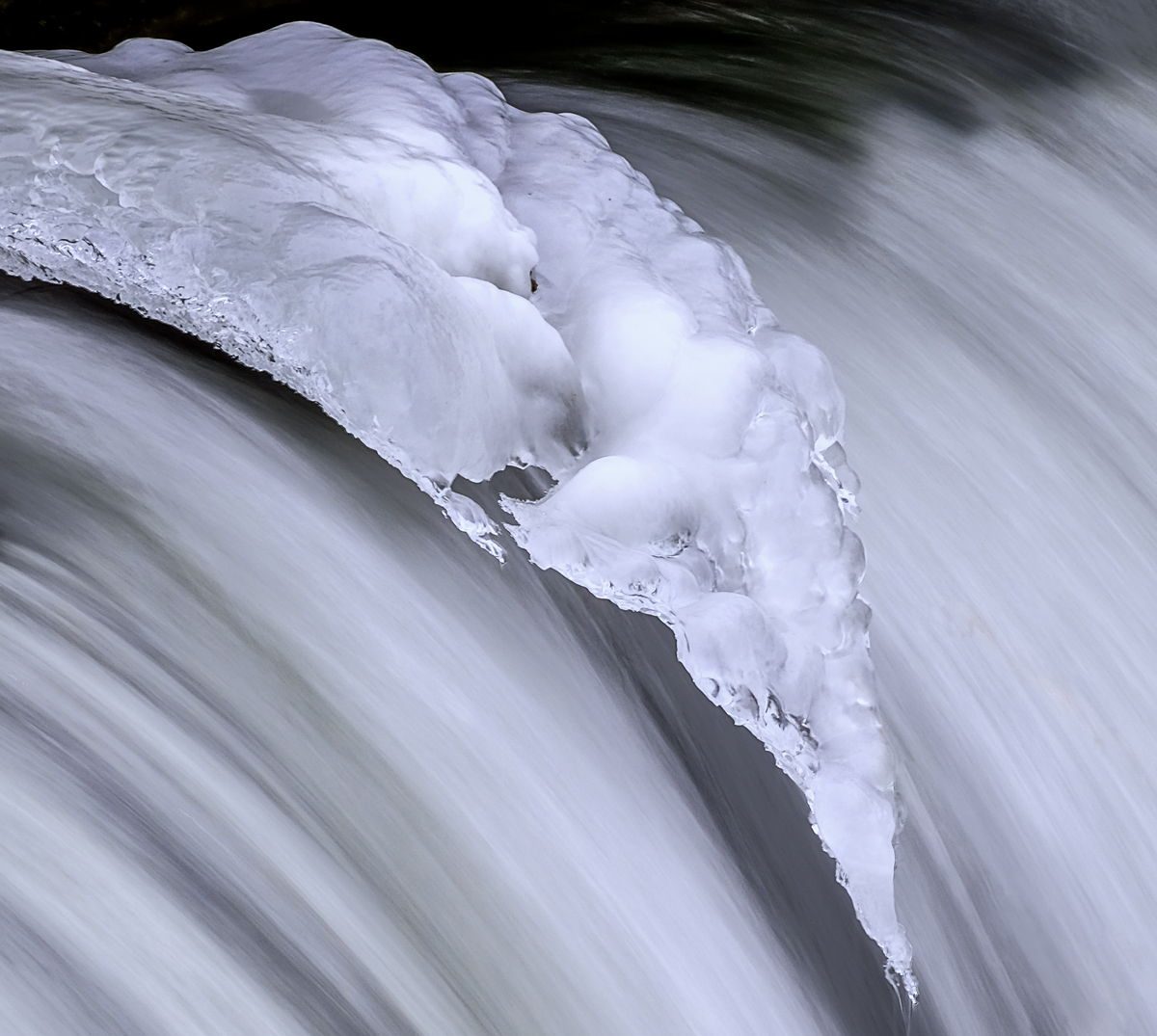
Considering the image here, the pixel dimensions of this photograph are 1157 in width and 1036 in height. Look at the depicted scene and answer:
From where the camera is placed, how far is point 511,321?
112cm

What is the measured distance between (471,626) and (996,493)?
0.76 metres

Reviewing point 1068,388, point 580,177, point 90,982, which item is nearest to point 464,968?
point 90,982

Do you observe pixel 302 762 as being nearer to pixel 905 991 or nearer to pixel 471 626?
pixel 471 626

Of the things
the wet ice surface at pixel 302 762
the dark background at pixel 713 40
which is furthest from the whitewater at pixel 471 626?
the dark background at pixel 713 40

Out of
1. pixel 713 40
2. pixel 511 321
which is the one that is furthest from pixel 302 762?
pixel 713 40

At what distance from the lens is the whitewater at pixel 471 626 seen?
89 centimetres

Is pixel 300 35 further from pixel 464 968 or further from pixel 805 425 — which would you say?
pixel 464 968

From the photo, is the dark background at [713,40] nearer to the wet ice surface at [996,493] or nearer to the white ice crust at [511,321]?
the wet ice surface at [996,493]

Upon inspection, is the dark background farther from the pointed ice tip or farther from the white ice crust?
the pointed ice tip

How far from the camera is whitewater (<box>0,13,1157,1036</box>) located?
893 mm

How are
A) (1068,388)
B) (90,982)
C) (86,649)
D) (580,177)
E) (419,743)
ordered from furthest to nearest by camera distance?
1. (1068,388)
2. (580,177)
3. (419,743)
4. (86,649)
5. (90,982)

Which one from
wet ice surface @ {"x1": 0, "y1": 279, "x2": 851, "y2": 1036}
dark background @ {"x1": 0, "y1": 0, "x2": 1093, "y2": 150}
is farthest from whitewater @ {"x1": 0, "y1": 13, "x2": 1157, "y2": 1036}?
dark background @ {"x1": 0, "y1": 0, "x2": 1093, "y2": 150}

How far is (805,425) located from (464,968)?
53 centimetres

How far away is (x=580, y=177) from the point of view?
1340mm
